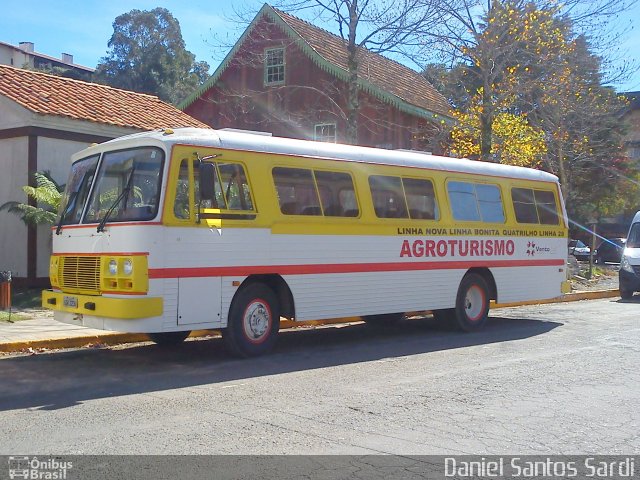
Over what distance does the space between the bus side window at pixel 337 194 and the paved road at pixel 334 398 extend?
2.04 metres

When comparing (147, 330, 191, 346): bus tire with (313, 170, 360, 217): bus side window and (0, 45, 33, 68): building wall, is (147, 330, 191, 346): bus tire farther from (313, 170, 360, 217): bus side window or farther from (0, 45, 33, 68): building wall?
(0, 45, 33, 68): building wall

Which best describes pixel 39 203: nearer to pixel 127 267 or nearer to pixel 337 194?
pixel 337 194

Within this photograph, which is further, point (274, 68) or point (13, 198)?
point (274, 68)

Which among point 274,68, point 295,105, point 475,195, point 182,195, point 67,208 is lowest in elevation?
point 67,208

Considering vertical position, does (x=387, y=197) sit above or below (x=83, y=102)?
below

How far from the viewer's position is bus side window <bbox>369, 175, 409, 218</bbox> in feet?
37.6

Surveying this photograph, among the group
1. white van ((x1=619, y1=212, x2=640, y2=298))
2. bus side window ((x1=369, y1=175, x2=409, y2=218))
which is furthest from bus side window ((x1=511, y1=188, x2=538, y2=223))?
white van ((x1=619, y1=212, x2=640, y2=298))

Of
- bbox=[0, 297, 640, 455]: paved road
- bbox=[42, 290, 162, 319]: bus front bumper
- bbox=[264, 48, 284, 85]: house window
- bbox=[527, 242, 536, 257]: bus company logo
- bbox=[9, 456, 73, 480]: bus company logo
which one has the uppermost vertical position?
bbox=[264, 48, 284, 85]: house window

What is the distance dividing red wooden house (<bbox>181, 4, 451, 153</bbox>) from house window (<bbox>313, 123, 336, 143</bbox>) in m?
0.01

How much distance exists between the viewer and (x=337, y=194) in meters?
11.0

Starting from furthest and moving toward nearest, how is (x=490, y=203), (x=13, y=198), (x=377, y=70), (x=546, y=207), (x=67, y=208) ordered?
(x=377, y=70), (x=13, y=198), (x=546, y=207), (x=490, y=203), (x=67, y=208)

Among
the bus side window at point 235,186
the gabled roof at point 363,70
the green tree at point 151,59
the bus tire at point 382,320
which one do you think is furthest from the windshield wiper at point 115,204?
the green tree at point 151,59

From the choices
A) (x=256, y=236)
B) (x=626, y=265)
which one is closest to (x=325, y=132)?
(x=626, y=265)

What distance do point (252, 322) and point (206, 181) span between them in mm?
2017
